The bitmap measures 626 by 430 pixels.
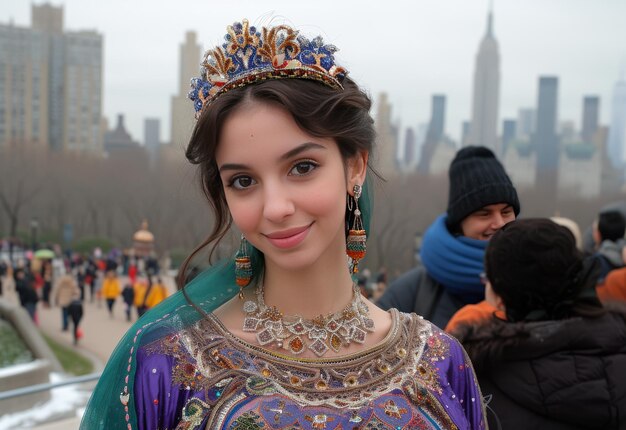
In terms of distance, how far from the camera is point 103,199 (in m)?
33.2

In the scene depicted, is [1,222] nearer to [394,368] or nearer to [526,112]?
[394,368]

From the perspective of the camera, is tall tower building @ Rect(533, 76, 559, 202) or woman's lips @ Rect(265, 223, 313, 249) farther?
tall tower building @ Rect(533, 76, 559, 202)

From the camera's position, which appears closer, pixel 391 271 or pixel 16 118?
pixel 391 271

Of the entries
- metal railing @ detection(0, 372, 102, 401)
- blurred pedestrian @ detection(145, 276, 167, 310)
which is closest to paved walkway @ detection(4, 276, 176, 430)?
blurred pedestrian @ detection(145, 276, 167, 310)

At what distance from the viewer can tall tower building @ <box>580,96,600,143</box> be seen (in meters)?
65.2

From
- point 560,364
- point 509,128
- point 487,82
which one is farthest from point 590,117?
point 560,364

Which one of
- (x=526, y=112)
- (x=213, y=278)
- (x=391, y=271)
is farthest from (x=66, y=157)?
(x=526, y=112)

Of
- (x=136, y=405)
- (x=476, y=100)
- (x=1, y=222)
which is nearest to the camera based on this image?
(x=136, y=405)

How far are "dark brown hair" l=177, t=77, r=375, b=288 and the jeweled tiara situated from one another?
0.02 meters

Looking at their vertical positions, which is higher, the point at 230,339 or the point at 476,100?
the point at 476,100

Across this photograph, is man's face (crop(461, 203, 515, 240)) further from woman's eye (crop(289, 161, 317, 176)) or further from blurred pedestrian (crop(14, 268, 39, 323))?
blurred pedestrian (crop(14, 268, 39, 323))

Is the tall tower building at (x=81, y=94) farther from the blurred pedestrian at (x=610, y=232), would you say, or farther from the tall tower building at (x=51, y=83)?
the blurred pedestrian at (x=610, y=232)

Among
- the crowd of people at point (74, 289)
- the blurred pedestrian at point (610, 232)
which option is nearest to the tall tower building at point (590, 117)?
the crowd of people at point (74, 289)

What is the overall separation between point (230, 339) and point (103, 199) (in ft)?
109
